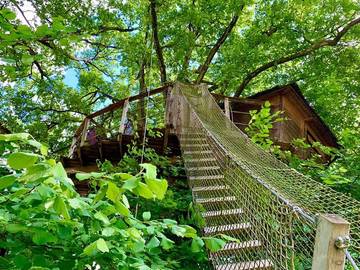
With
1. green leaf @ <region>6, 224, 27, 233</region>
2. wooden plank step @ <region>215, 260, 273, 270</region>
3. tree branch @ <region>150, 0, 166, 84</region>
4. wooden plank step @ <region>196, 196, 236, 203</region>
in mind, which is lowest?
wooden plank step @ <region>215, 260, 273, 270</region>

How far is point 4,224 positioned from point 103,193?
491mm

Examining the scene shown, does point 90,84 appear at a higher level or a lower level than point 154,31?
lower

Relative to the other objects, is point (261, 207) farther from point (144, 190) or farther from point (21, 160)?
point (21, 160)

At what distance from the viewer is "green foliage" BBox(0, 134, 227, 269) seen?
1.13 meters

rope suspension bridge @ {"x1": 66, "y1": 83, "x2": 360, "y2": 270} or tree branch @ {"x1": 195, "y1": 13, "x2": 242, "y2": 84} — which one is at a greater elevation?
tree branch @ {"x1": 195, "y1": 13, "x2": 242, "y2": 84}

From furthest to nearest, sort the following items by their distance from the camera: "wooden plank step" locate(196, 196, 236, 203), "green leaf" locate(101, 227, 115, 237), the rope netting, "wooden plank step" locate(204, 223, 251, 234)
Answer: "wooden plank step" locate(196, 196, 236, 203) < "wooden plank step" locate(204, 223, 251, 234) < the rope netting < "green leaf" locate(101, 227, 115, 237)

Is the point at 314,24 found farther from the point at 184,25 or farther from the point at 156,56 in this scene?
the point at 156,56

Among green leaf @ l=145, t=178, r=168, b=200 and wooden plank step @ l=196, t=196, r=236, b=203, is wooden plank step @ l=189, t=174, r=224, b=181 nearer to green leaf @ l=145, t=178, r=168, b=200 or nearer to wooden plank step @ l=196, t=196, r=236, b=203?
wooden plank step @ l=196, t=196, r=236, b=203

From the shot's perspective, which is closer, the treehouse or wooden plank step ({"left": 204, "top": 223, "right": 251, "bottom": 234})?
wooden plank step ({"left": 204, "top": 223, "right": 251, "bottom": 234})

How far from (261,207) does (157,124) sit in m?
8.34

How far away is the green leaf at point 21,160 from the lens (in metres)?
1.01

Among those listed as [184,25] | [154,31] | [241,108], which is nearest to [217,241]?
[154,31]

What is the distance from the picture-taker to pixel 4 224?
136 cm

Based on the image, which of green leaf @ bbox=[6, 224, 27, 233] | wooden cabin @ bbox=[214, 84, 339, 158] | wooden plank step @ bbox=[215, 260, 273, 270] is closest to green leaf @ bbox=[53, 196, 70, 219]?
green leaf @ bbox=[6, 224, 27, 233]
